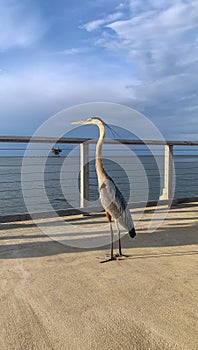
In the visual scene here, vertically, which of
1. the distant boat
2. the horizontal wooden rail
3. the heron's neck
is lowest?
the heron's neck

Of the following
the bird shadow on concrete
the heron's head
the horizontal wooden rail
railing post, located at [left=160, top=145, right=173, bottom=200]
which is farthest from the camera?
railing post, located at [left=160, top=145, right=173, bottom=200]

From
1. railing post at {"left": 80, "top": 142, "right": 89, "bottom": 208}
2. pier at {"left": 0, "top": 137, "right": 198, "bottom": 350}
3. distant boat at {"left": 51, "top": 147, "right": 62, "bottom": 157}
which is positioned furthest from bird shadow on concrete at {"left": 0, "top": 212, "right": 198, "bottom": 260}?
distant boat at {"left": 51, "top": 147, "right": 62, "bottom": 157}

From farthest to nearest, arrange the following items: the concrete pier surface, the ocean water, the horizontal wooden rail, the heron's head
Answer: the ocean water
the horizontal wooden rail
the heron's head
the concrete pier surface

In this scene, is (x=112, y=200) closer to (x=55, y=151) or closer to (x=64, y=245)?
(x=64, y=245)

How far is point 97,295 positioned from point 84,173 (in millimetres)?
2306

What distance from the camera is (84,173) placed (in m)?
3.88

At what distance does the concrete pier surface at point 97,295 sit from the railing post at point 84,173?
1.14 m

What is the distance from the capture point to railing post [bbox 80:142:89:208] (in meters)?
3.84

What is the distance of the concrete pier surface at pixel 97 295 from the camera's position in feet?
4.23

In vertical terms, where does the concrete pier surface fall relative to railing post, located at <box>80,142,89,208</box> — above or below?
below

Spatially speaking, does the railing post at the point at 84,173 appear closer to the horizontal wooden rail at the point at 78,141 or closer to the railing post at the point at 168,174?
the horizontal wooden rail at the point at 78,141

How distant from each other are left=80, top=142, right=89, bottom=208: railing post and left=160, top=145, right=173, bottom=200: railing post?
135cm

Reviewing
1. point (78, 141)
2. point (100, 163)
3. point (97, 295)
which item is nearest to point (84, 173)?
point (78, 141)

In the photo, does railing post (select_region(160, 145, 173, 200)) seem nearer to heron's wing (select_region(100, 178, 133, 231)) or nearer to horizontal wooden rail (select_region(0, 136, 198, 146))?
horizontal wooden rail (select_region(0, 136, 198, 146))
